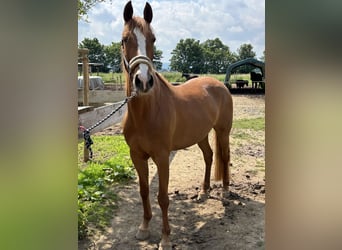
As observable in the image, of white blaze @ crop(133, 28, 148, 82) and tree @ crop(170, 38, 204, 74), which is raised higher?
tree @ crop(170, 38, 204, 74)

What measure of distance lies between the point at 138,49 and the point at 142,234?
4.89ft

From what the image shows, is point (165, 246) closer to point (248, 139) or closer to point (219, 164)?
point (219, 164)

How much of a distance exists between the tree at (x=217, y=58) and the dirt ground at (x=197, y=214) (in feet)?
40.0

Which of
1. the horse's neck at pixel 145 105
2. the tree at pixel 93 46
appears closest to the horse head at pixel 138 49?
the horse's neck at pixel 145 105

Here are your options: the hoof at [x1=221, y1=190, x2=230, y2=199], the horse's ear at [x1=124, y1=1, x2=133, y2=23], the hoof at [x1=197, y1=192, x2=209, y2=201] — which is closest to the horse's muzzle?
the horse's ear at [x1=124, y1=1, x2=133, y2=23]

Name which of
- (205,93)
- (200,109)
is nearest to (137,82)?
(200,109)

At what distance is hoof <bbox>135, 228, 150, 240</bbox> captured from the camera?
242cm

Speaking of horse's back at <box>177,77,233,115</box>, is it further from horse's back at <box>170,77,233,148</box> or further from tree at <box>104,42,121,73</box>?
tree at <box>104,42,121,73</box>

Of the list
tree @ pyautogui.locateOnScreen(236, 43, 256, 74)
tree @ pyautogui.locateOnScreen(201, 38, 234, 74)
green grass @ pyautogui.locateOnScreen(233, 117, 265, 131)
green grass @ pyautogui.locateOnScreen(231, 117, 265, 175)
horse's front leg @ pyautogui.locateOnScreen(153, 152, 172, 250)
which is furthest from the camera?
tree @ pyautogui.locateOnScreen(201, 38, 234, 74)

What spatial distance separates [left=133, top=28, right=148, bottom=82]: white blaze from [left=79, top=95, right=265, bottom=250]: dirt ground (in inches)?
28.0

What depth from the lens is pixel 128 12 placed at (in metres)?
1.95
